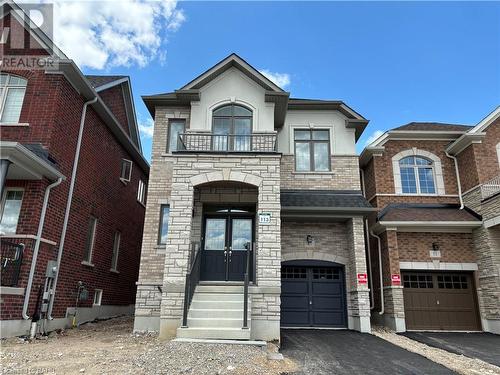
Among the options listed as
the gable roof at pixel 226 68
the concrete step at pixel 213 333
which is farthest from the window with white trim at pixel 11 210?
the gable roof at pixel 226 68

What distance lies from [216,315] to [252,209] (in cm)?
379

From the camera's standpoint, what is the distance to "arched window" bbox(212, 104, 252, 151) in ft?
36.8

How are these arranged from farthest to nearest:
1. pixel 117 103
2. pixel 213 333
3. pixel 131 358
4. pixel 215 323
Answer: pixel 117 103 → pixel 215 323 → pixel 213 333 → pixel 131 358

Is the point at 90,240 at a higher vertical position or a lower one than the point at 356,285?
higher

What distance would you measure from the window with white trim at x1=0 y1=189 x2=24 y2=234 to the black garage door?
26.3 ft

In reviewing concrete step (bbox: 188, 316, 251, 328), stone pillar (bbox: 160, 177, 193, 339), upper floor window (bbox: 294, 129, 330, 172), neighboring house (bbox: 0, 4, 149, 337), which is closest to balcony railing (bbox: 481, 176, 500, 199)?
upper floor window (bbox: 294, 129, 330, 172)

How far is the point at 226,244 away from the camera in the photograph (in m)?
10.8

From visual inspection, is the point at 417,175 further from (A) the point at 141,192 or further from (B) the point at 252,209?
(A) the point at 141,192

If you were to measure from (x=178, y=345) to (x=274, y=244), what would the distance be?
3.35m

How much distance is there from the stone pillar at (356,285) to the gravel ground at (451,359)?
848 mm

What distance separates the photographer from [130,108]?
608 inches

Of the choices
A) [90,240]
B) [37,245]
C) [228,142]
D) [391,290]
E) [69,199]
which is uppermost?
[228,142]

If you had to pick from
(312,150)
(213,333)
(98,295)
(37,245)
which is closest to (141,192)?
(98,295)

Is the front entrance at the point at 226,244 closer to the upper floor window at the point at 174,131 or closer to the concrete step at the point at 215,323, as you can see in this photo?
the concrete step at the point at 215,323
